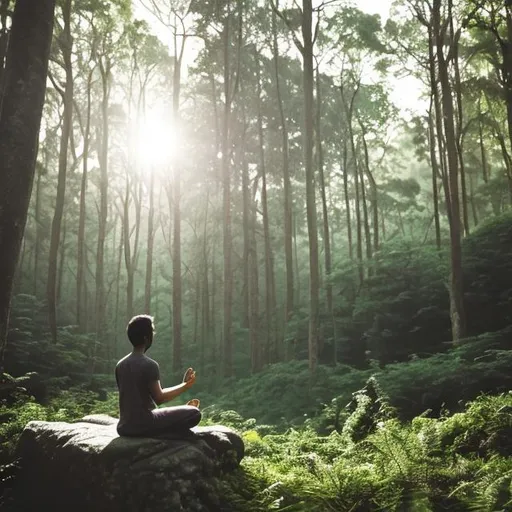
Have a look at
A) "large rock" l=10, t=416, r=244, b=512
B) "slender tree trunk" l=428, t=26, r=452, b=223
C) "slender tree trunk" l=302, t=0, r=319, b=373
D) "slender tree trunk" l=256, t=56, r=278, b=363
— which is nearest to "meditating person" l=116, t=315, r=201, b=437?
"large rock" l=10, t=416, r=244, b=512

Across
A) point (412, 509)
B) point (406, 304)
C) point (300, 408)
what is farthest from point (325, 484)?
point (406, 304)

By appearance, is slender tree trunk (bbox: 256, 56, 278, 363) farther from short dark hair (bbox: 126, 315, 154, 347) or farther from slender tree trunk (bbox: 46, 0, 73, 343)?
short dark hair (bbox: 126, 315, 154, 347)

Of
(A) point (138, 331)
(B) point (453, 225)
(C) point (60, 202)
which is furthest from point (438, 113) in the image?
(A) point (138, 331)

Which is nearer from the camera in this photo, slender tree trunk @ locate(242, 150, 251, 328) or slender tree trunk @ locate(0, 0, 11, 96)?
slender tree trunk @ locate(0, 0, 11, 96)

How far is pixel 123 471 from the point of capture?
3.95 metres

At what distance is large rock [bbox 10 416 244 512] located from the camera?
151 inches

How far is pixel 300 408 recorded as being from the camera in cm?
1188

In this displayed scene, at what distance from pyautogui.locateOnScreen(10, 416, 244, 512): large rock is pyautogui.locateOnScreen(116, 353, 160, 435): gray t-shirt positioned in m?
0.14

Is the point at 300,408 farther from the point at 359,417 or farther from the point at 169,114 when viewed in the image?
the point at 169,114

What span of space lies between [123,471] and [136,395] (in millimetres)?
679

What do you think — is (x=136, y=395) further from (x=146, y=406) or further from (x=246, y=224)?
(x=246, y=224)

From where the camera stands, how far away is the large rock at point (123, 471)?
3.83 metres

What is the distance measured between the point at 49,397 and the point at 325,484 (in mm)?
9192

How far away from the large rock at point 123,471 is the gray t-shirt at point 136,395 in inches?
5.5
